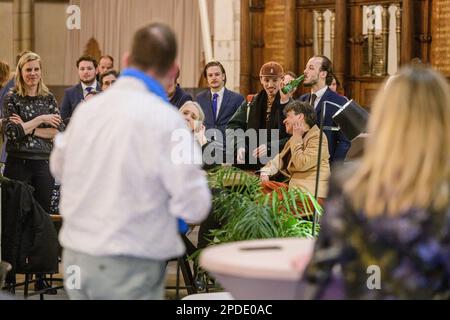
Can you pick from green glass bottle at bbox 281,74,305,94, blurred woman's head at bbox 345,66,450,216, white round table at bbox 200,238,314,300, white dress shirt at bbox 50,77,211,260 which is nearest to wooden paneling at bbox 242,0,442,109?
green glass bottle at bbox 281,74,305,94

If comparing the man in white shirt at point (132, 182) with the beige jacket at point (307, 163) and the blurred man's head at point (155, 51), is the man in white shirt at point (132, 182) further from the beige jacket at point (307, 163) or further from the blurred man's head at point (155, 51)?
the beige jacket at point (307, 163)

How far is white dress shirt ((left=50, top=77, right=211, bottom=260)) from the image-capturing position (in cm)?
346

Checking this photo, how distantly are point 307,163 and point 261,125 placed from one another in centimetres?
109

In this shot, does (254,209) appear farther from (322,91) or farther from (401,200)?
(401,200)

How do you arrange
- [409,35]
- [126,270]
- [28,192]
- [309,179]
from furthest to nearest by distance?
[409,35]
[309,179]
[28,192]
[126,270]

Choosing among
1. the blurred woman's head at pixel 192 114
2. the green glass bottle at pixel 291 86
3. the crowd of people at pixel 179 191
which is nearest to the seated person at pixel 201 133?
the blurred woman's head at pixel 192 114

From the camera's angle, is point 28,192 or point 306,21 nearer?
point 28,192

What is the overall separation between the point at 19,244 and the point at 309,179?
1946 millimetres

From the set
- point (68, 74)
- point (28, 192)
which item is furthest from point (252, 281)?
point (68, 74)

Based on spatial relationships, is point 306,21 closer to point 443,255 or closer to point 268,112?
point 268,112

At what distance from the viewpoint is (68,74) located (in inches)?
563

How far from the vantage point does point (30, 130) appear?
7.32 m

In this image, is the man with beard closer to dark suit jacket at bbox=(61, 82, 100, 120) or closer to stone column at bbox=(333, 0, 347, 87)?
dark suit jacket at bbox=(61, 82, 100, 120)

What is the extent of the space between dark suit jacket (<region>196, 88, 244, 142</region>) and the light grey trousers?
509 centimetres
